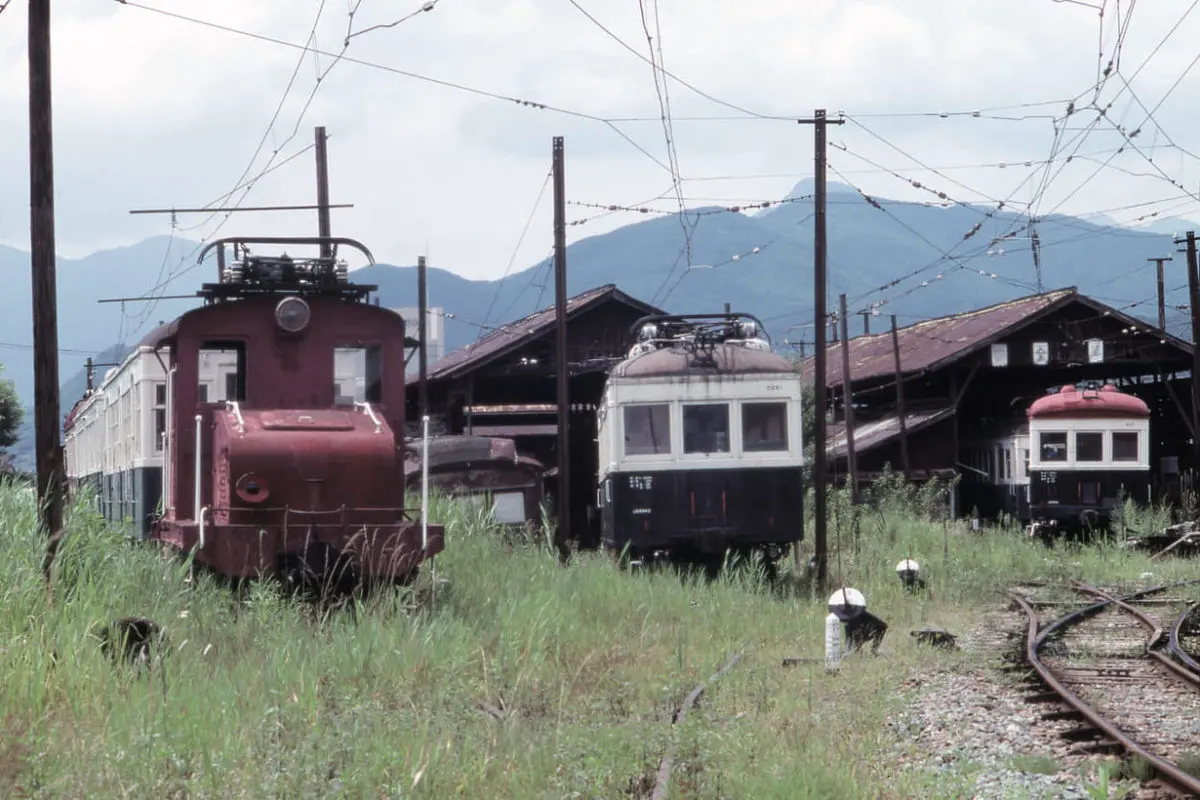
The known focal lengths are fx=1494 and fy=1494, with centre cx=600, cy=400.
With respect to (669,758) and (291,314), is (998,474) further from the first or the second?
(669,758)

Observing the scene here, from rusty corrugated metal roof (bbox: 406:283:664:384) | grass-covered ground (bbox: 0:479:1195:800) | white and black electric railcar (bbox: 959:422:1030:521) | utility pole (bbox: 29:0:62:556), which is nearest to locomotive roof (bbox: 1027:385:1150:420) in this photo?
white and black electric railcar (bbox: 959:422:1030:521)

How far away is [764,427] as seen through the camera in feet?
61.7

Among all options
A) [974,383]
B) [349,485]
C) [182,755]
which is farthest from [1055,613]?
[974,383]

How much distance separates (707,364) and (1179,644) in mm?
6591

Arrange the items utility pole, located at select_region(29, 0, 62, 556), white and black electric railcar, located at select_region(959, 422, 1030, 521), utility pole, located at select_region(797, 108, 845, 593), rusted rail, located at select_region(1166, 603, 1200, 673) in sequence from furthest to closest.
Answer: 1. white and black electric railcar, located at select_region(959, 422, 1030, 521)
2. utility pole, located at select_region(797, 108, 845, 593)
3. rusted rail, located at select_region(1166, 603, 1200, 673)
4. utility pole, located at select_region(29, 0, 62, 556)

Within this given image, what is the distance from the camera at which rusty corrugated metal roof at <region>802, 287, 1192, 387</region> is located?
134 ft

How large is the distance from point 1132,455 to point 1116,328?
10.9 metres

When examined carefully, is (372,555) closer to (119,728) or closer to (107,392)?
(119,728)

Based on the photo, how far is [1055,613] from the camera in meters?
18.3

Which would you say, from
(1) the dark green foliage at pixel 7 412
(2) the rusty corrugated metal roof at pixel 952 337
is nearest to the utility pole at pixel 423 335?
(2) the rusty corrugated metal roof at pixel 952 337

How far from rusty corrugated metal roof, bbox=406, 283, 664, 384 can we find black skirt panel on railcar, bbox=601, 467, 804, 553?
18.5 m

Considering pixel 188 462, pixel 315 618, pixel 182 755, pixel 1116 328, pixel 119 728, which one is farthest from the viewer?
pixel 1116 328

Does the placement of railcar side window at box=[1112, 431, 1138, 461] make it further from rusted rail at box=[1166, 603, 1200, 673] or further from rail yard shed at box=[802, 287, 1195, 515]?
rusted rail at box=[1166, 603, 1200, 673]

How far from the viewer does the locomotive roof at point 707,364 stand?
1883 cm
